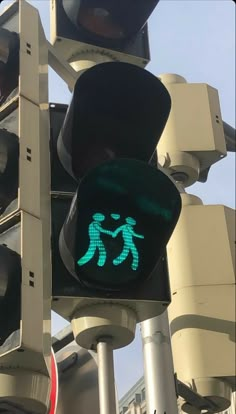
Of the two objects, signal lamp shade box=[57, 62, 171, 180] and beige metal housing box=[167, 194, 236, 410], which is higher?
signal lamp shade box=[57, 62, 171, 180]

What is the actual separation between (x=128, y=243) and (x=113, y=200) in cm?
15

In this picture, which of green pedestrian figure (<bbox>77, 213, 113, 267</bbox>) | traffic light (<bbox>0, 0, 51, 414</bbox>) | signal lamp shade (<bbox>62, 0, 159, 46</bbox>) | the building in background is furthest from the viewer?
the building in background

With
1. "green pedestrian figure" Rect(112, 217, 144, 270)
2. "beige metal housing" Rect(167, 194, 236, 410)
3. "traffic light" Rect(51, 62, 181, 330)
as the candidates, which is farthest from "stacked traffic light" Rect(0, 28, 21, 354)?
"beige metal housing" Rect(167, 194, 236, 410)

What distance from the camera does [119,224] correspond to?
109 inches

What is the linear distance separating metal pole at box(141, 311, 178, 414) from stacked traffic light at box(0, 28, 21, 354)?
106 cm

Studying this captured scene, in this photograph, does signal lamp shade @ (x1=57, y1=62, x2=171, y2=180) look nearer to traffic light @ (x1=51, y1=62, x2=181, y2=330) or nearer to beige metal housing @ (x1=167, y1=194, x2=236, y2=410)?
traffic light @ (x1=51, y1=62, x2=181, y2=330)

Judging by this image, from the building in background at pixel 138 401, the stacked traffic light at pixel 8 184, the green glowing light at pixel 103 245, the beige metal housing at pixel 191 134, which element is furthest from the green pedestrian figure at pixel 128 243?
the beige metal housing at pixel 191 134

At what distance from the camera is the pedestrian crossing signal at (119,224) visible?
2715mm

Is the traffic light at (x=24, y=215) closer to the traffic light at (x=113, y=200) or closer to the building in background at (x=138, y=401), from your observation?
the traffic light at (x=113, y=200)

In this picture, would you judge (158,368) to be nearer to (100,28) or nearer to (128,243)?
(128,243)

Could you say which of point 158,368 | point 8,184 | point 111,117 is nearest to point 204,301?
point 158,368

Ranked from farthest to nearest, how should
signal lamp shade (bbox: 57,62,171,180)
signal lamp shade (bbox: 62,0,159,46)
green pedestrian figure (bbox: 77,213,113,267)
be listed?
signal lamp shade (bbox: 62,0,159,46) < signal lamp shade (bbox: 57,62,171,180) < green pedestrian figure (bbox: 77,213,113,267)

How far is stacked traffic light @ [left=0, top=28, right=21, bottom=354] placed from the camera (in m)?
2.51

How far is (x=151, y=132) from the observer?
312 cm
